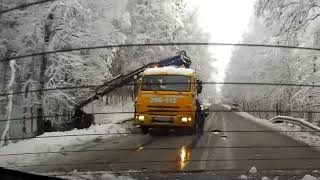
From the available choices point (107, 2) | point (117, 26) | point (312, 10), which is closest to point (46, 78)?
point (107, 2)

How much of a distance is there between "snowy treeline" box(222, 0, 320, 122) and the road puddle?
1494 millimetres

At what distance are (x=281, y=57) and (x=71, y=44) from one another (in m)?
10.8

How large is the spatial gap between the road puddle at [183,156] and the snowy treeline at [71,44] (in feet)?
5.79

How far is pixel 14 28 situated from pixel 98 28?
372 centimetres

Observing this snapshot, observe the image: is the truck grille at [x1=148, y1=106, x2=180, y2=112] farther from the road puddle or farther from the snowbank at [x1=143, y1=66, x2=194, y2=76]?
the road puddle

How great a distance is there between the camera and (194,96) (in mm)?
11969

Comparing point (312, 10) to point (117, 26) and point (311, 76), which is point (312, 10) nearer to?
point (311, 76)

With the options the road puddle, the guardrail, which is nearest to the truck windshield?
the road puddle

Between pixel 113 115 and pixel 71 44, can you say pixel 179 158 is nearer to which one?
pixel 71 44

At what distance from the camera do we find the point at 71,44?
1191 centimetres

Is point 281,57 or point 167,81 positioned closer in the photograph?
point 167,81

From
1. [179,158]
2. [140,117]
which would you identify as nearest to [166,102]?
[140,117]

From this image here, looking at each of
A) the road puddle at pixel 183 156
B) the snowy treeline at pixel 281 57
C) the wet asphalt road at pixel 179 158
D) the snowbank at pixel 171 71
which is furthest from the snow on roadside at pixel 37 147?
the snowy treeline at pixel 281 57

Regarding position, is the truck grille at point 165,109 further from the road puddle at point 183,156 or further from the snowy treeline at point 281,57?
the road puddle at point 183,156
